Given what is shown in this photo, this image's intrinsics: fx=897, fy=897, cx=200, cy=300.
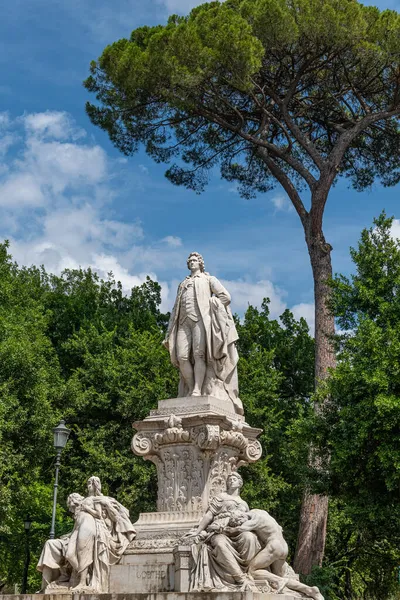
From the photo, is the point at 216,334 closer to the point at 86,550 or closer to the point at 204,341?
the point at 204,341

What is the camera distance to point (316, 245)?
2386 centimetres

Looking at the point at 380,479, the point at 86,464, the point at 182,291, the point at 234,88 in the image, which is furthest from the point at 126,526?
the point at 234,88

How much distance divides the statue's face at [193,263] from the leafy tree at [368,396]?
5.92m

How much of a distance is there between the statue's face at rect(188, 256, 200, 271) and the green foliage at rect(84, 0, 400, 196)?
11030 millimetres

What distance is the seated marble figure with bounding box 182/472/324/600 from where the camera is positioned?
995 cm

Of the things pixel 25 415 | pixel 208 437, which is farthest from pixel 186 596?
pixel 25 415

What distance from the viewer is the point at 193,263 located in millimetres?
13344

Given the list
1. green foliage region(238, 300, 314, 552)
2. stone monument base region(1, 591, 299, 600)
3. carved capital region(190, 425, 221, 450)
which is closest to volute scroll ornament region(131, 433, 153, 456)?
carved capital region(190, 425, 221, 450)

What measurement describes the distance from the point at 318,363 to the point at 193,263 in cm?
975

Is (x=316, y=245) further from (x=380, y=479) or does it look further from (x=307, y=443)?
(x=380, y=479)

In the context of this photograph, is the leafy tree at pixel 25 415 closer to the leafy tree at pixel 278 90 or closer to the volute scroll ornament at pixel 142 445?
the leafy tree at pixel 278 90

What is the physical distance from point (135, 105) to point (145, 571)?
17071mm

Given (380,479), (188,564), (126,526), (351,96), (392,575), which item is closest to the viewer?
(188,564)

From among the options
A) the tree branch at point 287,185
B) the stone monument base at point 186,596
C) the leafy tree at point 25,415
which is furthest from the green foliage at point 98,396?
the stone monument base at point 186,596
